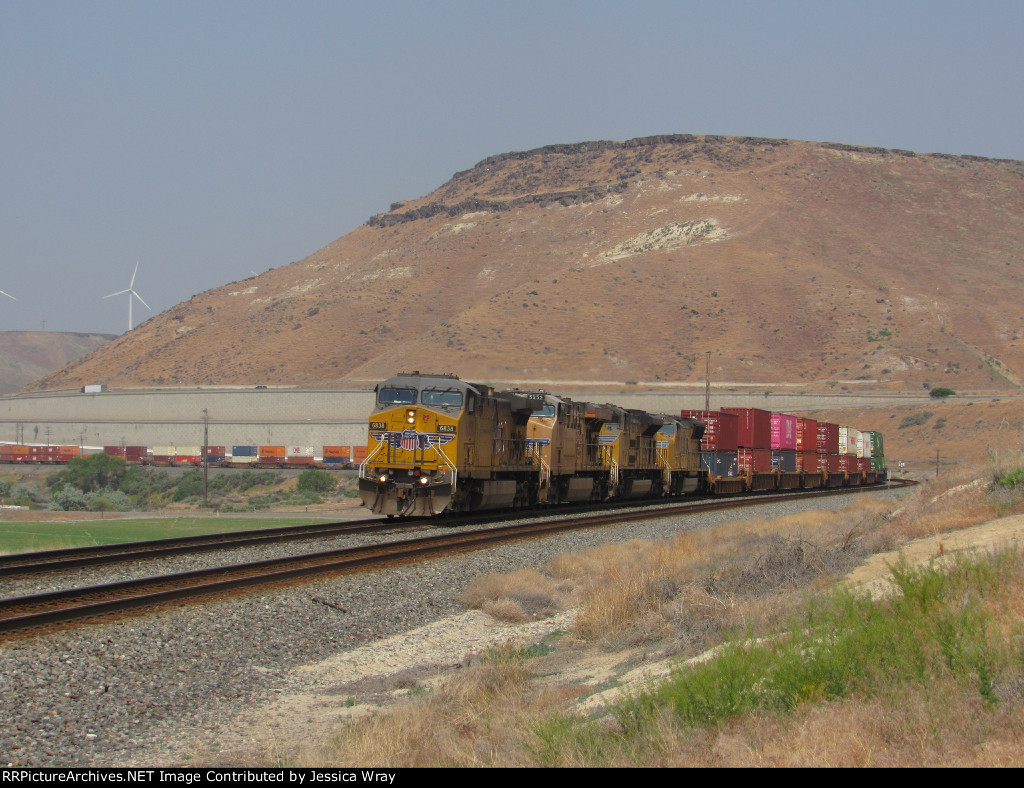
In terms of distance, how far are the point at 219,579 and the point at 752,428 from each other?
37.0 metres

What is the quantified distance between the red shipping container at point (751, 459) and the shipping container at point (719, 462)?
471mm

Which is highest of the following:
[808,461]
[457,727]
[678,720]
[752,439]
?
[752,439]

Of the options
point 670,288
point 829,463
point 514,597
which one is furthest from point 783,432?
point 670,288

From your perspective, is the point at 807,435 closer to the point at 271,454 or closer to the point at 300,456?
the point at 300,456

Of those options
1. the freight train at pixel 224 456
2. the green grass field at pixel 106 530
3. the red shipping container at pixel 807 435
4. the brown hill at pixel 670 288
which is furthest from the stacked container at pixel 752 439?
the brown hill at pixel 670 288

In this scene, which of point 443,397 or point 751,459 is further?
point 751,459

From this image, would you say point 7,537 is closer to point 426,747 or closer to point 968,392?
point 426,747

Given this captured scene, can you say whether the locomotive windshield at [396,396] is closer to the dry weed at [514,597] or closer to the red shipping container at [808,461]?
the dry weed at [514,597]

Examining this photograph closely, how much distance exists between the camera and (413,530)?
24.0m

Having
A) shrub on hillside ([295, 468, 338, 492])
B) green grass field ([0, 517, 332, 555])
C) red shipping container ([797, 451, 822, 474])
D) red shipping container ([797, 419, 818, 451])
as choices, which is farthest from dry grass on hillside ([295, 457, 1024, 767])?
shrub on hillside ([295, 468, 338, 492])

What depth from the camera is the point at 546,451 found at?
31.2 m

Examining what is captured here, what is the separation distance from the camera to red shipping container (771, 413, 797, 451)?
4994 centimetres

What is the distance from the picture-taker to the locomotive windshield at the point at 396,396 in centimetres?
2556
